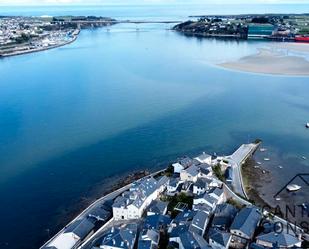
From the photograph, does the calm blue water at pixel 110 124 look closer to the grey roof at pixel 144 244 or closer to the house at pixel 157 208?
the house at pixel 157 208

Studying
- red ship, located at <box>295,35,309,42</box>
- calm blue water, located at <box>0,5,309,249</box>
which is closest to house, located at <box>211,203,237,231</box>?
calm blue water, located at <box>0,5,309,249</box>

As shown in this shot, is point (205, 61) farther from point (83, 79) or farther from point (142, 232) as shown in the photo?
point (142, 232)

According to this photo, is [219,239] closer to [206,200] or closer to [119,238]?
[206,200]

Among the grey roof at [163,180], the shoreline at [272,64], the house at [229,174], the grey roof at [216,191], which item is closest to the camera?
the grey roof at [216,191]

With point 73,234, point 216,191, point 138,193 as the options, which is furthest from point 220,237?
point 73,234

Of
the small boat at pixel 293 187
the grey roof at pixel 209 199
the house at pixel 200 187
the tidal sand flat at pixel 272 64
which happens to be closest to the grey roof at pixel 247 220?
the grey roof at pixel 209 199

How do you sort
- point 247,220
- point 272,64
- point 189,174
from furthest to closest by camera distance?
1. point 272,64
2. point 189,174
3. point 247,220
